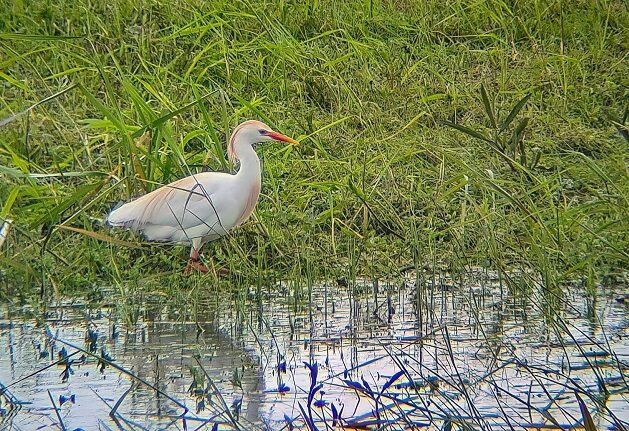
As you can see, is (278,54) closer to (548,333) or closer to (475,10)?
(475,10)

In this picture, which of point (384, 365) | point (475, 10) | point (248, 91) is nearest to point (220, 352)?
point (384, 365)

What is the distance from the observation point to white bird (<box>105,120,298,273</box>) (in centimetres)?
581

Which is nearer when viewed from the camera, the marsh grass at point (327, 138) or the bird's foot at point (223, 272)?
the marsh grass at point (327, 138)

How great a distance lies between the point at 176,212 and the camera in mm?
5840

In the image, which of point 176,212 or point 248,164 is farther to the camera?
point 248,164

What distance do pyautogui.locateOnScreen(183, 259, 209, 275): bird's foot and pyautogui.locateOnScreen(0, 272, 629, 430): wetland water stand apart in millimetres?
311

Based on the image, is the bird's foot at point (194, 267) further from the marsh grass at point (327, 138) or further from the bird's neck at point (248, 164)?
the bird's neck at point (248, 164)

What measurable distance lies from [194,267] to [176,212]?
28 centimetres

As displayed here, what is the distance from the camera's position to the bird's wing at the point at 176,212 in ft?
19.1

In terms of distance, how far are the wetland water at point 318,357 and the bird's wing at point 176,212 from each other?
0.50m

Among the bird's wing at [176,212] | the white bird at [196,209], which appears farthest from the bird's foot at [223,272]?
the bird's wing at [176,212]

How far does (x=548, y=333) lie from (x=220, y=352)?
4.17ft

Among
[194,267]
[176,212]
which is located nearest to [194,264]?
[194,267]

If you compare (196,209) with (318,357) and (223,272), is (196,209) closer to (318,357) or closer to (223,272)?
(223,272)
